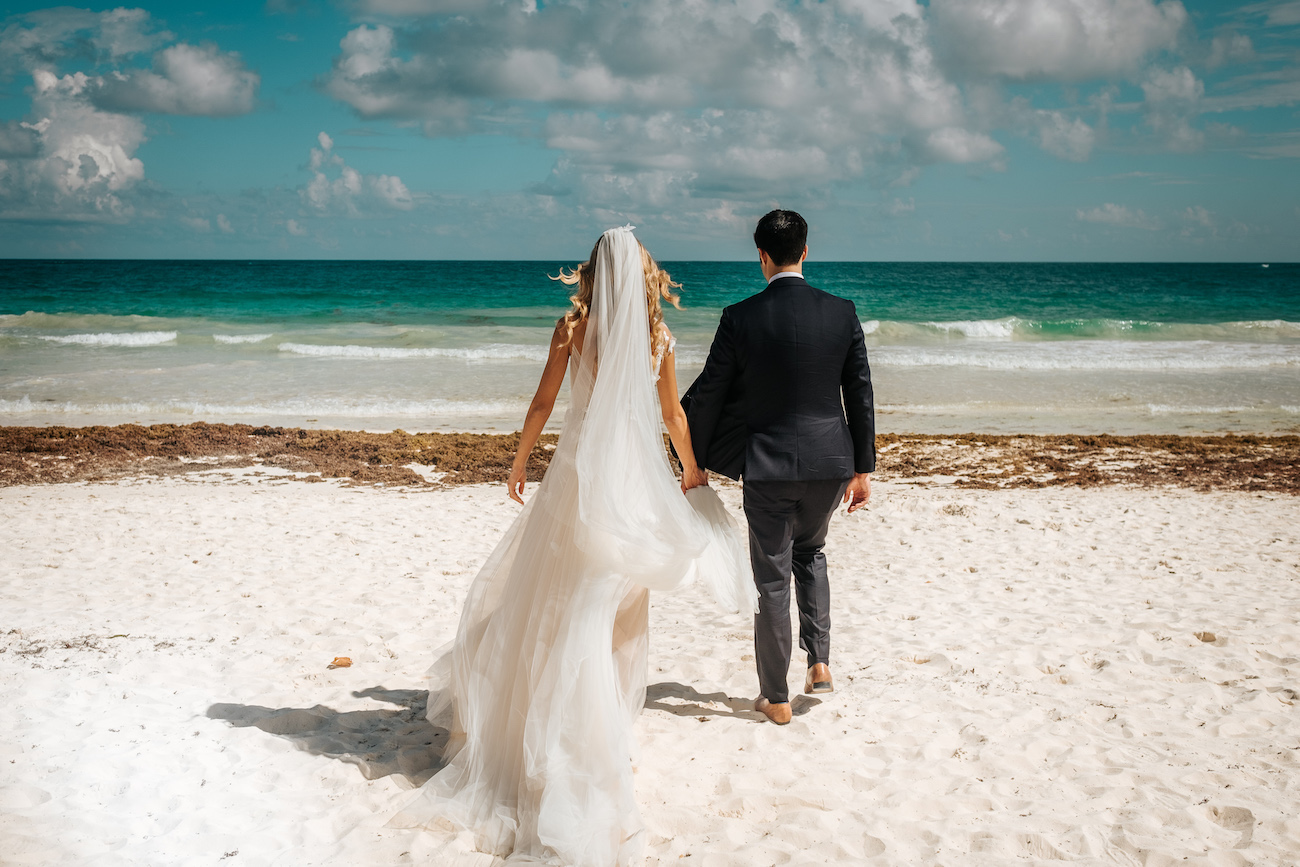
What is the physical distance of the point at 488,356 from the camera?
65.5 feet

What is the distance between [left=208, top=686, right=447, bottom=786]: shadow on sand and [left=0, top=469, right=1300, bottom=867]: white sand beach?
2 cm

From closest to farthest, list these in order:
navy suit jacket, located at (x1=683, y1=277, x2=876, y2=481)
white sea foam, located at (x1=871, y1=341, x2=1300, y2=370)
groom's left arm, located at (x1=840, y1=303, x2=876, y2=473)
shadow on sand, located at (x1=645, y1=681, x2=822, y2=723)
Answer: navy suit jacket, located at (x1=683, y1=277, x2=876, y2=481) → groom's left arm, located at (x1=840, y1=303, x2=876, y2=473) → shadow on sand, located at (x1=645, y1=681, x2=822, y2=723) → white sea foam, located at (x1=871, y1=341, x2=1300, y2=370)

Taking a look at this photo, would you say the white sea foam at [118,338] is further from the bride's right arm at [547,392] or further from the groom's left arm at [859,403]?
the groom's left arm at [859,403]

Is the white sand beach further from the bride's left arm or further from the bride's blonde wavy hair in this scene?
the bride's blonde wavy hair

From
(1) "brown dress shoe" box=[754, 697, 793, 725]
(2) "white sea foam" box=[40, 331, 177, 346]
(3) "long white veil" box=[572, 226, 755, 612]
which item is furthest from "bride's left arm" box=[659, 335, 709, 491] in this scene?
(2) "white sea foam" box=[40, 331, 177, 346]


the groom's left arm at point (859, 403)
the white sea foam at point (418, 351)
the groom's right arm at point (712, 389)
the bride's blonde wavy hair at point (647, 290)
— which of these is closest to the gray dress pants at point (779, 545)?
the groom's left arm at point (859, 403)

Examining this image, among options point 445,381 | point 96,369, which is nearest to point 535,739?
point 445,381

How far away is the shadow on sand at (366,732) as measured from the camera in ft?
10.7

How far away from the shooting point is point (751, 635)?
4.73 meters

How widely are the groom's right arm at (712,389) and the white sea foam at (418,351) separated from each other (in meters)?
16.2

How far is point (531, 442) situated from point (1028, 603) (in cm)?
348

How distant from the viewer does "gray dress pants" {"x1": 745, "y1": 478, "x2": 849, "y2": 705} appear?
332cm

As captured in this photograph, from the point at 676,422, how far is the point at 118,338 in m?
24.3

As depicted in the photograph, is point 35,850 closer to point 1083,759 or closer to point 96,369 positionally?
point 1083,759
